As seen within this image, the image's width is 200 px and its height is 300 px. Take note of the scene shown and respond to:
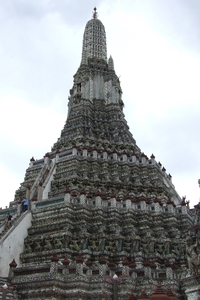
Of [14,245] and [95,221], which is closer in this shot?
[14,245]

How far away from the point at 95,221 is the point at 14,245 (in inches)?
223

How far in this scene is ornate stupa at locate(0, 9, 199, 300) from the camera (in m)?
20.6

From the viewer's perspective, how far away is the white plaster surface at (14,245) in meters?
23.5

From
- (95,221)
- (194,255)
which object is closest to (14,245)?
(95,221)

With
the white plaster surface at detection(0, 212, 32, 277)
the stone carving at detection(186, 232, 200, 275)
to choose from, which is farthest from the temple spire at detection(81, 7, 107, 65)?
the stone carving at detection(186, 232, 200, 275)

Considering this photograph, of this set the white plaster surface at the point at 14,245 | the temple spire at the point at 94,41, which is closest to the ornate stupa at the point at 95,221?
the white plaster surface at the point at 14,245

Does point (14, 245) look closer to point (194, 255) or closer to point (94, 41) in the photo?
point (194, 255)

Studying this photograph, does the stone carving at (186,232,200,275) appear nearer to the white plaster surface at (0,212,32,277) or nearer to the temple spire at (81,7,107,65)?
the white plaster surface at (0,212,32,277)

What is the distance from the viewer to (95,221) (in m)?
27.0

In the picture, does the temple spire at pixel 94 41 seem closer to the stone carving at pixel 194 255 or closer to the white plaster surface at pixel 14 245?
the white plaster surface at pixel 14 245

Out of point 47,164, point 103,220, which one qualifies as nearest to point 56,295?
point 103,220

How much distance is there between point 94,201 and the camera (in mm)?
28094

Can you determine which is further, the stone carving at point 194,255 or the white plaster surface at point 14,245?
the white plaster surface at point 14,245

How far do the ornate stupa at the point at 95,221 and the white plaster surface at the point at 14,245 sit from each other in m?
0.07
